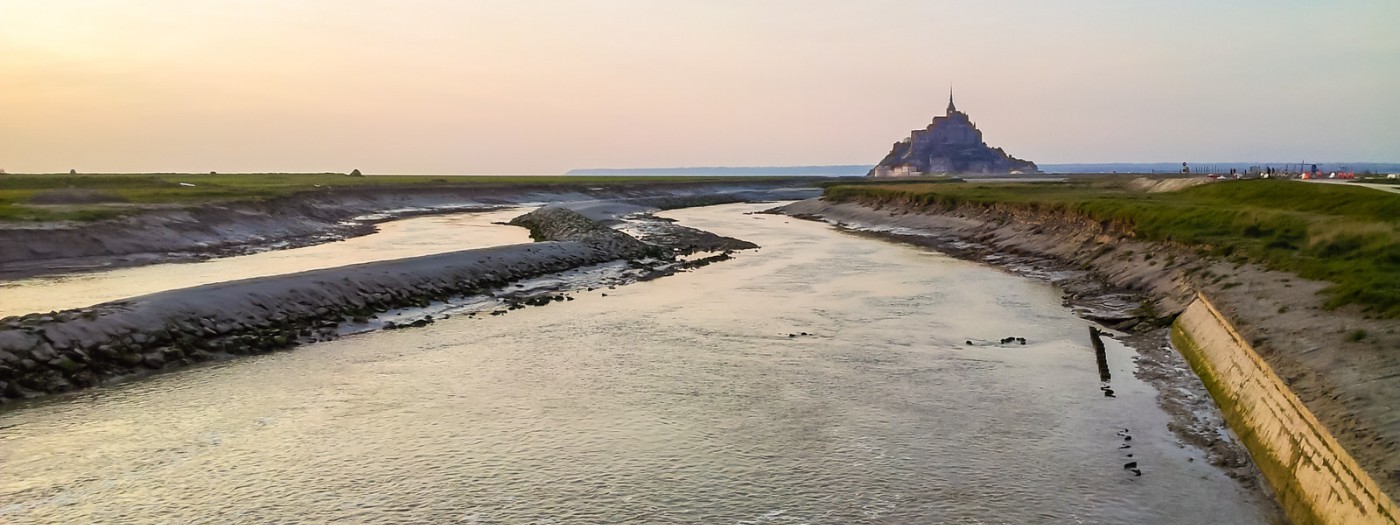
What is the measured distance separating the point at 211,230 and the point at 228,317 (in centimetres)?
3030

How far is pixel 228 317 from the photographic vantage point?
23969 millimetres

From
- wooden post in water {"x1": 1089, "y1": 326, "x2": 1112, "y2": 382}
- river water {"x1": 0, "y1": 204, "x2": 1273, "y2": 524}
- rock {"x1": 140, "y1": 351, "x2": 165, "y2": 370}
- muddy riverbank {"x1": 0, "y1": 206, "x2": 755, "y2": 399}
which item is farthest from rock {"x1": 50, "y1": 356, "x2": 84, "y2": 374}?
wooden post in water {"x1": 1089, "y1": 326, "x2": 1112, "y2": 382}

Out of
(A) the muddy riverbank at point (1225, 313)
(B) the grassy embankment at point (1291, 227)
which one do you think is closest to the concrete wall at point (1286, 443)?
(A) the muddy riverbank at point (1225, 313)

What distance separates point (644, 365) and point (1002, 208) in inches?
1706

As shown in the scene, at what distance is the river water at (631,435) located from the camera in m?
12.8

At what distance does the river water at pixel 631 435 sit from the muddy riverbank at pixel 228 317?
104 cm

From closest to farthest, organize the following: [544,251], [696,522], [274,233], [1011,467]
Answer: [696,522]
[1011,467]
[544,251]
[274,233]

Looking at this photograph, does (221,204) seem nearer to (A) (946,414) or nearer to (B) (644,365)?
(B) (644,365)

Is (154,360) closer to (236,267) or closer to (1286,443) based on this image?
(236,267)

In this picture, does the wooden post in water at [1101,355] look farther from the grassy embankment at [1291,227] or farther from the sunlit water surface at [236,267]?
the sunlit water surface at [236,267]

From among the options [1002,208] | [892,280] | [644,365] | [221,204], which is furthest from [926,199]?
[644,365]

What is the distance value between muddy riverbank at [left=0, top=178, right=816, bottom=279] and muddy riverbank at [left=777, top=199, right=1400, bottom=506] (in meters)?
37.0

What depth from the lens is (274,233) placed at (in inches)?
2191

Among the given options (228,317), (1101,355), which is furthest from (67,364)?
(1101,355)
